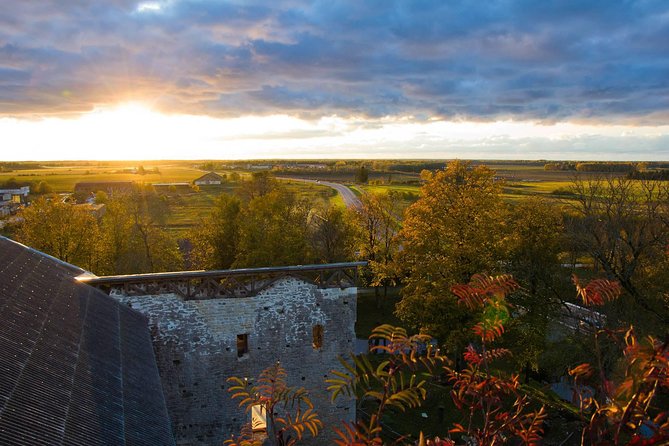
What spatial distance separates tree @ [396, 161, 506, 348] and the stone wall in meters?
6.36

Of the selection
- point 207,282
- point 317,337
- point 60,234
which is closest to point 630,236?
point 317,337

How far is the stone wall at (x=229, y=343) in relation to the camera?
1435cm

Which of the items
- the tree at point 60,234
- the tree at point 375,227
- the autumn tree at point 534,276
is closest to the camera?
the autumn tree at point 534,276

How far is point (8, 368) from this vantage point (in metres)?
7.68

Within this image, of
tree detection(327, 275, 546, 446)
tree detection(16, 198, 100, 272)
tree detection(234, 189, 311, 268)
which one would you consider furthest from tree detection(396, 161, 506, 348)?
tree detection(16, 198, 100, 272)

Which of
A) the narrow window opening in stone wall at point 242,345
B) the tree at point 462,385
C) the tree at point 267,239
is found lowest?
the narrow window opening in stone wall at point 242,345

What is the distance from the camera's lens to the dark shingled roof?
716cm

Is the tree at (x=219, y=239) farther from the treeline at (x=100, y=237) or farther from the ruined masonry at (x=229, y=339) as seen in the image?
the ruined masonry at (x=229, y=339)

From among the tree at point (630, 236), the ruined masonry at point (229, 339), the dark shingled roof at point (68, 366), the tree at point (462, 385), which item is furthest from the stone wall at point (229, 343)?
the tree at point (630, 236)

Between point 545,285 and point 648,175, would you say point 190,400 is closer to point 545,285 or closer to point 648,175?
point 545,285

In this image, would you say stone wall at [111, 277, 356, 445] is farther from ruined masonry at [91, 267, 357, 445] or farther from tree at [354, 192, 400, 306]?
tree at [354, 192, 400, 306]

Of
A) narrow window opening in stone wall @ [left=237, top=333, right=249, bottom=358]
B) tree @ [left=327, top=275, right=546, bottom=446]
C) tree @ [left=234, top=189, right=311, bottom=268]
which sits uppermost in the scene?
tree @ [left=327, top=275, right=546, bottom=446]

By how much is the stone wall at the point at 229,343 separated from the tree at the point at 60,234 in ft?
48.4

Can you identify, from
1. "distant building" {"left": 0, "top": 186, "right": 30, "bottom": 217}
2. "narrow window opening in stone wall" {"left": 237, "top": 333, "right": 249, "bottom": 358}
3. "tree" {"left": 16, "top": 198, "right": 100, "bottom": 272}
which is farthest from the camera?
"distant building" {"left": 0, "top": 186, "right": 30, "bottom": 217}
